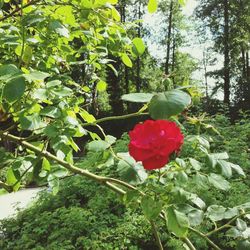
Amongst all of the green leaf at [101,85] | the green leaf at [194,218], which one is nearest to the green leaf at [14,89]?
the green leaf at [194,218]

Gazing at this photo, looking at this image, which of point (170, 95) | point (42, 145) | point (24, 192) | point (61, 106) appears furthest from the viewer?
point (24, 192)

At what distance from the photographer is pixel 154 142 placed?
97 cm

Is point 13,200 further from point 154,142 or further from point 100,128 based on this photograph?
point 154,142

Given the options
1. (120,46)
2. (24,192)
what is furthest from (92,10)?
(24,192)

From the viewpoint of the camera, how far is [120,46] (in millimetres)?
1963

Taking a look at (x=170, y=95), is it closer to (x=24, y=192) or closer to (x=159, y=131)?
(x=159, y=131)

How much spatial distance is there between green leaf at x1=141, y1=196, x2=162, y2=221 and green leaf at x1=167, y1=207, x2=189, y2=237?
0.04 meters

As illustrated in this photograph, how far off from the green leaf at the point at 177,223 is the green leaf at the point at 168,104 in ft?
1.37

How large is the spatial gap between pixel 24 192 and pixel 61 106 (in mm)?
11522

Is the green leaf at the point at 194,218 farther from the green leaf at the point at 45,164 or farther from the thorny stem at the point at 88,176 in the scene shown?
the green leaf at the point at 45,164

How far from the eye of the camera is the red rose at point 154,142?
96cm

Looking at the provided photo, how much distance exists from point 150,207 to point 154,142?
1.03 ft

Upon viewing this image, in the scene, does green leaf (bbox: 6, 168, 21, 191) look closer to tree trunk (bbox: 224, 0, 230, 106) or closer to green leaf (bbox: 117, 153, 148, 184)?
green leaf (bbox: 117, 153, 148, 184)

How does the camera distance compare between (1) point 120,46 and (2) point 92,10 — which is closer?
(2) point 92,10
